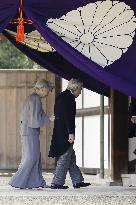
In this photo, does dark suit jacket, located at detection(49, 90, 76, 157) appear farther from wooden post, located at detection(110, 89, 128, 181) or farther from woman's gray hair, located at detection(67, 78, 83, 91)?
wooden post, located at detection(110, 89, 128, 181)

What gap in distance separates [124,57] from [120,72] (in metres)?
0.17

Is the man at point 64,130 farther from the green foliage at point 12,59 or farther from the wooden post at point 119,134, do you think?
the green foliage at point 12,59

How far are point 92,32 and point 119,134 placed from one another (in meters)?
2.88

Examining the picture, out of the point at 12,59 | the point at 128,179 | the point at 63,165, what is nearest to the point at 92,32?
the point at 63,165

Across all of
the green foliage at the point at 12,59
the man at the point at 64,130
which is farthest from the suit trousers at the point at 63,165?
the green foliage at the point at 12,59

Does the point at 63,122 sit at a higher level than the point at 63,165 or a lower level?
higher

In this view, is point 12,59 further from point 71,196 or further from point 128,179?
point 71,196

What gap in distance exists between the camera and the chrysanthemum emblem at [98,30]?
8961mm

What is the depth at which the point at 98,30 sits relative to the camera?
354 inches

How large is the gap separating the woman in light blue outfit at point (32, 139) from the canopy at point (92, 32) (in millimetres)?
2029

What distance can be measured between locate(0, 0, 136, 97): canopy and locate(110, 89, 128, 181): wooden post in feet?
8.35

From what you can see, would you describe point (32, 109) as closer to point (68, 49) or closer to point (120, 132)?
point (120, 132)

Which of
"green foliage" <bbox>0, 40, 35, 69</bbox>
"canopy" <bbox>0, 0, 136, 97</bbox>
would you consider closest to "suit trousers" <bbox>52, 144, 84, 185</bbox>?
"canopy" <bbox>0, 0, 136, 97</bbox>

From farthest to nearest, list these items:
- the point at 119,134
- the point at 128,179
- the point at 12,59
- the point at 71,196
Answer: the point at 12,59 < the point at 119,134 < the point at 128,179 < the point at 71,196
